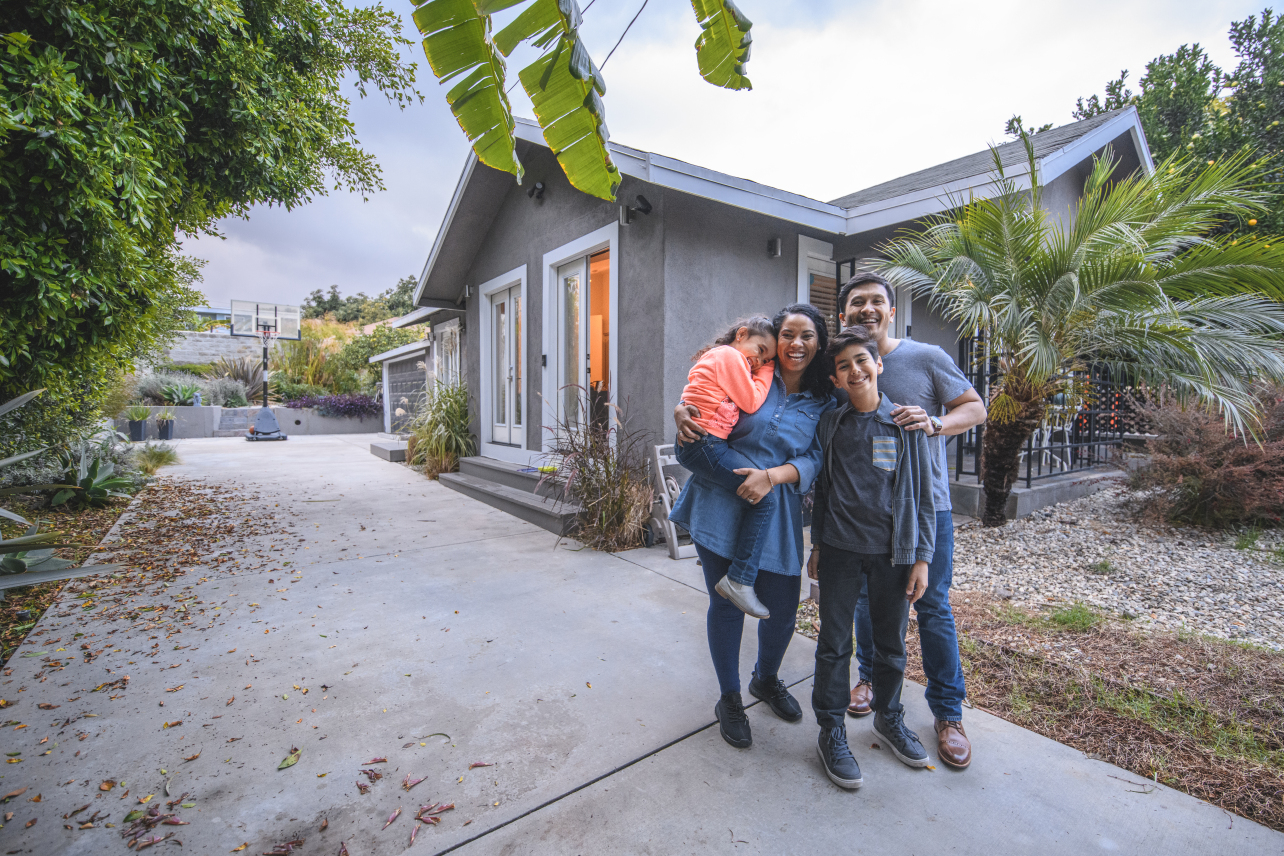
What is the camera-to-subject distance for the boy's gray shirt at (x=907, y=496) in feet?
6.02

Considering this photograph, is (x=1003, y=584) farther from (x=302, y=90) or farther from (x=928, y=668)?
(x=302, y=90)

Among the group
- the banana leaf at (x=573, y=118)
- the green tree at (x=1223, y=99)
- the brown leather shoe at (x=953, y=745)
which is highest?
the green tree at (x=1223, y=99)

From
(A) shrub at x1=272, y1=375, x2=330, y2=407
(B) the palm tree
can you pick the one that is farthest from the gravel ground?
(A) shrub at x1=272, y1=375, x2=330, y2=407

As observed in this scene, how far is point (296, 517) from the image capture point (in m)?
5.87

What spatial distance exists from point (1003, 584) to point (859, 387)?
283cm

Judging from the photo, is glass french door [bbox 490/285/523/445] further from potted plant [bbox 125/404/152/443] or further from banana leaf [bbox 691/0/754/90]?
potted plant [bbox 125/404/152/443]

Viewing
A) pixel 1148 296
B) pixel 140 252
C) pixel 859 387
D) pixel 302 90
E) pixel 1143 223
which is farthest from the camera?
pixel 302 90

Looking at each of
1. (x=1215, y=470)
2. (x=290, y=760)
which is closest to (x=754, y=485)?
(x=290, y=760)

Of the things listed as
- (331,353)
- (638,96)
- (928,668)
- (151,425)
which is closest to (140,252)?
(638,96)

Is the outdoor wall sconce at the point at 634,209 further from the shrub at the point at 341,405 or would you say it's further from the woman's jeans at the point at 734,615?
the shrub at the point at 341,405

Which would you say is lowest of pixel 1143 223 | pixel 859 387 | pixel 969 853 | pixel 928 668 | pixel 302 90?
pixel 969 853

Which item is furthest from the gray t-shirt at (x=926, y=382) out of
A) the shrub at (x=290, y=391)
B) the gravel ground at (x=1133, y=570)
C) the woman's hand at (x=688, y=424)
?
the shrub at (x=290, y=391)

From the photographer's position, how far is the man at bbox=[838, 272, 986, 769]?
6.58 feet

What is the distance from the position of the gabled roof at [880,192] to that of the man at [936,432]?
6.87 feet
